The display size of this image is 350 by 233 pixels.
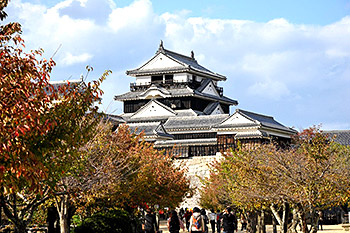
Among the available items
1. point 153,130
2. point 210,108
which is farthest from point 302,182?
point 210,108

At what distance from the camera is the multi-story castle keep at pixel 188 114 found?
53906 mm

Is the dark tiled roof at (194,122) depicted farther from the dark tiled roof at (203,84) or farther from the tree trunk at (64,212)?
the tree trunk at (64,212)

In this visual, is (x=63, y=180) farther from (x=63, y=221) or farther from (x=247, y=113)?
(x=247, y=113)

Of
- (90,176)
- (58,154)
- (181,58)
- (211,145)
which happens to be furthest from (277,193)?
(181,58)

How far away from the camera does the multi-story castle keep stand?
53906 mm

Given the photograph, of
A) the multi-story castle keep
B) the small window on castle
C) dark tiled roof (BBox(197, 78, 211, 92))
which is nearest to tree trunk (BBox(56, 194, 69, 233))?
the multi-story castle keep

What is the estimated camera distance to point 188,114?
62.5 meters

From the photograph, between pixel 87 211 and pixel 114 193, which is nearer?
pixel 114 193

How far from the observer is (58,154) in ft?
37.7

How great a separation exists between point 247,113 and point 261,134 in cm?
288

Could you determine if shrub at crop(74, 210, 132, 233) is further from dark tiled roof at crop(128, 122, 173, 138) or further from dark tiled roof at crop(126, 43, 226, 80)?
dark tiled roof at crop(126, 43, 226, 80)

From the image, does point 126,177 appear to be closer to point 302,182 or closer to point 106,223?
point 106,223

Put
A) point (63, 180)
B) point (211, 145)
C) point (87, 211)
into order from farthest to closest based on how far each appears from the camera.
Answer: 1. point (211, 145)
2. point (87, 211)
3. point (63, 180)

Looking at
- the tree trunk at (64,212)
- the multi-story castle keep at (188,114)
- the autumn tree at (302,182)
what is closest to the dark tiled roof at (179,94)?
the multi-story castle keep at (188,114)
